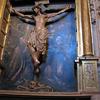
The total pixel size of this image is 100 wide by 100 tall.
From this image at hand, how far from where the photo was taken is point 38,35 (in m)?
5.69

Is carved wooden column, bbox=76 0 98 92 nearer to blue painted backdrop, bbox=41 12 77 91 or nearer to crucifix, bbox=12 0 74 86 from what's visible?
blue painted backdrop, bbox=41 12 77 91

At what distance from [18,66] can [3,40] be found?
0.85m

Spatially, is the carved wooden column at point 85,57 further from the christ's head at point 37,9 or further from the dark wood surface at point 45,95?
the christ's head at point 37,9

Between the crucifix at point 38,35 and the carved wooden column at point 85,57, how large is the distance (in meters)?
0.67

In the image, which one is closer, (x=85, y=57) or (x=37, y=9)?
(x=85, y=57)

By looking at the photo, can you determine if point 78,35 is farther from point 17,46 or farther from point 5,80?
point 5,80

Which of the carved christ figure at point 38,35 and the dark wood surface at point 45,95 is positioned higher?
the carved christ figure at point 38,35

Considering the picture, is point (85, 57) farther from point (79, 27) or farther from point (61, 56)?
point (79, 27)

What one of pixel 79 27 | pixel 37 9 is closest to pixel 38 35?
pixel 37 9

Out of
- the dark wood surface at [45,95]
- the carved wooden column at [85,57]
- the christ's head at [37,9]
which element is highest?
the christ's head at [37,9]

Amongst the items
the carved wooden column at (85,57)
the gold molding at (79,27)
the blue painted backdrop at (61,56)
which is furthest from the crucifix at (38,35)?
the carved wooden column at (85,57)

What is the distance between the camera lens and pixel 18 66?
5.59 meters

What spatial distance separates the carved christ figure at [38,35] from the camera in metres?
5.46

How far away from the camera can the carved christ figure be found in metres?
5.46
